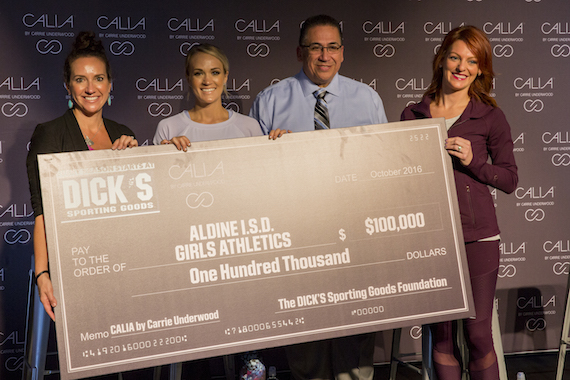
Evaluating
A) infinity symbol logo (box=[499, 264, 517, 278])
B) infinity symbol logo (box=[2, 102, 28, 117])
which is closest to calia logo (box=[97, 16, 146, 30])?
infinity symbol logo (box=[2, 102, 28, 117])

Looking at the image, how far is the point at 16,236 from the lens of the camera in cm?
309

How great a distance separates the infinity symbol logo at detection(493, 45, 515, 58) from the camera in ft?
11.5

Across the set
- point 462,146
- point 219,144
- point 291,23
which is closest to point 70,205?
point 219,144

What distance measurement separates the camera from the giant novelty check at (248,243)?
1.68 metres

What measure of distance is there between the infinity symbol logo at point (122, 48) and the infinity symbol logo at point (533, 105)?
2902mm

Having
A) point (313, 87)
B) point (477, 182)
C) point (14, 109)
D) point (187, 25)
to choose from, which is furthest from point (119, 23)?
point (477, 182)

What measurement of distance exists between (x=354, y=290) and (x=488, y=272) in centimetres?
61

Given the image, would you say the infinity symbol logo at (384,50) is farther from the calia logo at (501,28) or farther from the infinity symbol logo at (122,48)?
the infinity symbol logo at (122,48)

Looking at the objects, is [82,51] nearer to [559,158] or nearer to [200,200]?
[200,200]

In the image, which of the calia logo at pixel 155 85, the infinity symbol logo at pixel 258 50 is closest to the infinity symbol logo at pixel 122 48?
the calia logo at pixel 155 85

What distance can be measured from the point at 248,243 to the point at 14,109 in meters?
2.20

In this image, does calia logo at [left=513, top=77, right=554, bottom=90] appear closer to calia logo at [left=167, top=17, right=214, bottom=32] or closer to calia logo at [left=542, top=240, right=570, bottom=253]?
calia logo at [left=542, top=240, right=570, bottom=253]

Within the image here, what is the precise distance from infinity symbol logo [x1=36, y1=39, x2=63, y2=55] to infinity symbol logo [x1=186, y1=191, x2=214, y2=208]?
2000 mm

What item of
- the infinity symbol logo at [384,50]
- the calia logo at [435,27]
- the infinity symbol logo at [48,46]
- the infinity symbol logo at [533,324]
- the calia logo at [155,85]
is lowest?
the infinity symbol logo at [533,324]
